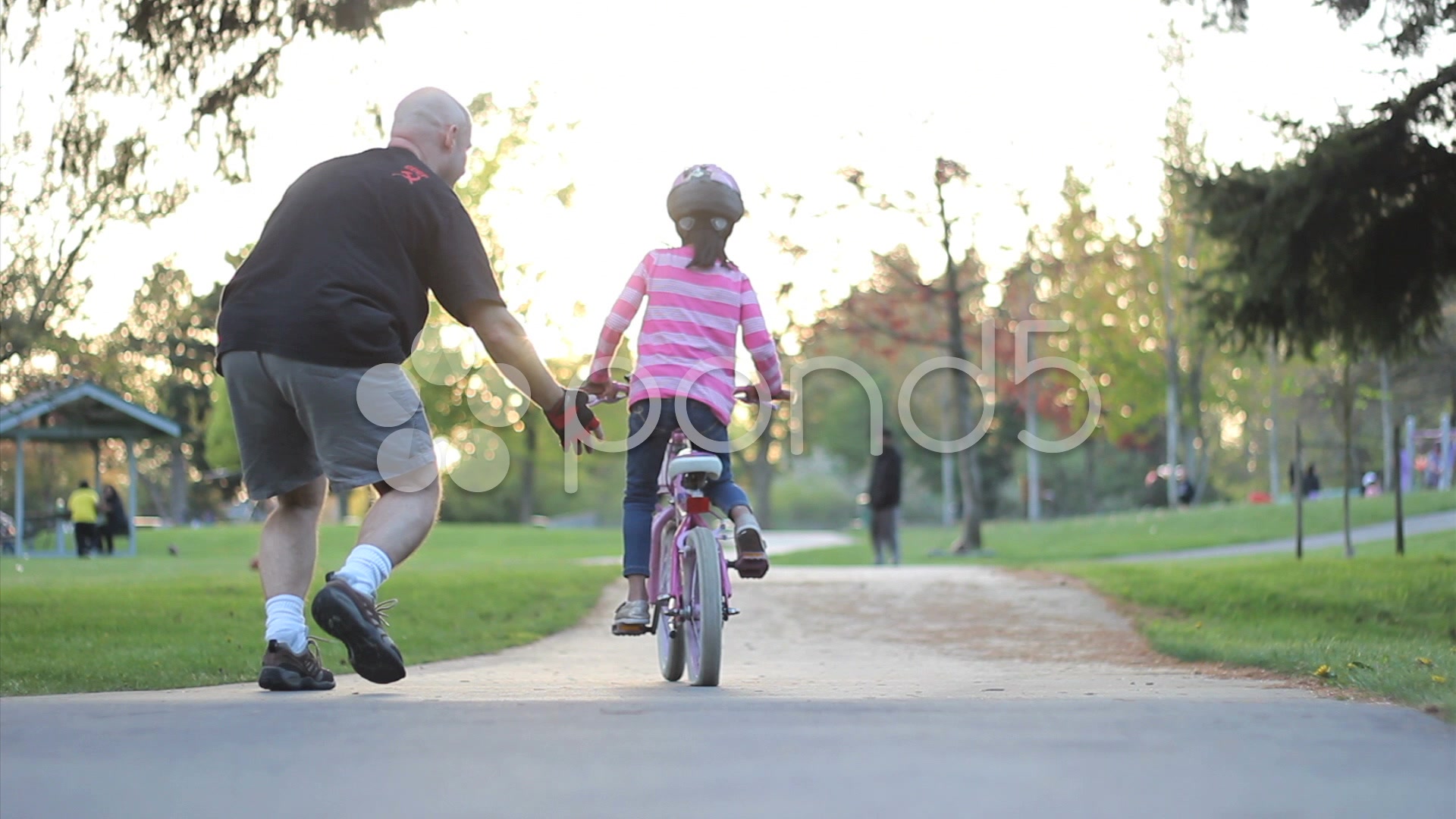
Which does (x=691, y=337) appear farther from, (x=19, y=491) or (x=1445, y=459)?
(x=1445, y=459)

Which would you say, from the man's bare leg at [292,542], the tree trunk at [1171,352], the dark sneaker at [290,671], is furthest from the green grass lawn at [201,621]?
the tree trunk at [1171,352]

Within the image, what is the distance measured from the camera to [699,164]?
6.71 m

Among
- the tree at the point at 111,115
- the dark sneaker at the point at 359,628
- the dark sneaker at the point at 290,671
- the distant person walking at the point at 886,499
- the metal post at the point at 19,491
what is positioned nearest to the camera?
the dark sneaker at the point at 359,628

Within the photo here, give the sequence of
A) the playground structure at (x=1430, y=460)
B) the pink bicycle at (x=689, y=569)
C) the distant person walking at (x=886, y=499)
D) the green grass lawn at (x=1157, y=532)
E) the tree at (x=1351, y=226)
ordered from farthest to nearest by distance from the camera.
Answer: the playground structure at (x=1430, y=460)
the green grass lawn at (x=1157, y=532)
the distant person walking at (x=886, y=499)
the tree at (x=1351, y=226)
the pink bicycle at (x=689, y=569)

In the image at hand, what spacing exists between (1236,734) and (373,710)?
1.95m

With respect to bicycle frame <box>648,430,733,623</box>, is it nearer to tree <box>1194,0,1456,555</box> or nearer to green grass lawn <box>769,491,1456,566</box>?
tree <box>1194,0,1456,555</box>

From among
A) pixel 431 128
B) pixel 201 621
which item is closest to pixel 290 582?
pixel 431 128

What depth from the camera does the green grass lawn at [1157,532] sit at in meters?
28.2

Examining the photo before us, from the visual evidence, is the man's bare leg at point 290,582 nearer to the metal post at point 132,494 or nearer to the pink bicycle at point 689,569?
the pink bicycle at point 689,569

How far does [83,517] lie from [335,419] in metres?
30.5

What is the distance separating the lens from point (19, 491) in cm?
3384

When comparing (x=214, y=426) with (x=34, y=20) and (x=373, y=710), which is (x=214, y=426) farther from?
(x=373, y=710)

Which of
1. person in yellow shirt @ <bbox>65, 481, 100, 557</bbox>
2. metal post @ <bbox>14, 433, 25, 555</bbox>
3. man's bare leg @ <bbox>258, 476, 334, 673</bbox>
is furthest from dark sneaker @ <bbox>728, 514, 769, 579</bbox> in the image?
metal post @ <bbox>14, 433, 25, 555</bbox>

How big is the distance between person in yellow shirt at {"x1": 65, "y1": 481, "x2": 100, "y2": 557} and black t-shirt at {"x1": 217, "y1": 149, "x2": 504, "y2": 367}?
3007 cm
